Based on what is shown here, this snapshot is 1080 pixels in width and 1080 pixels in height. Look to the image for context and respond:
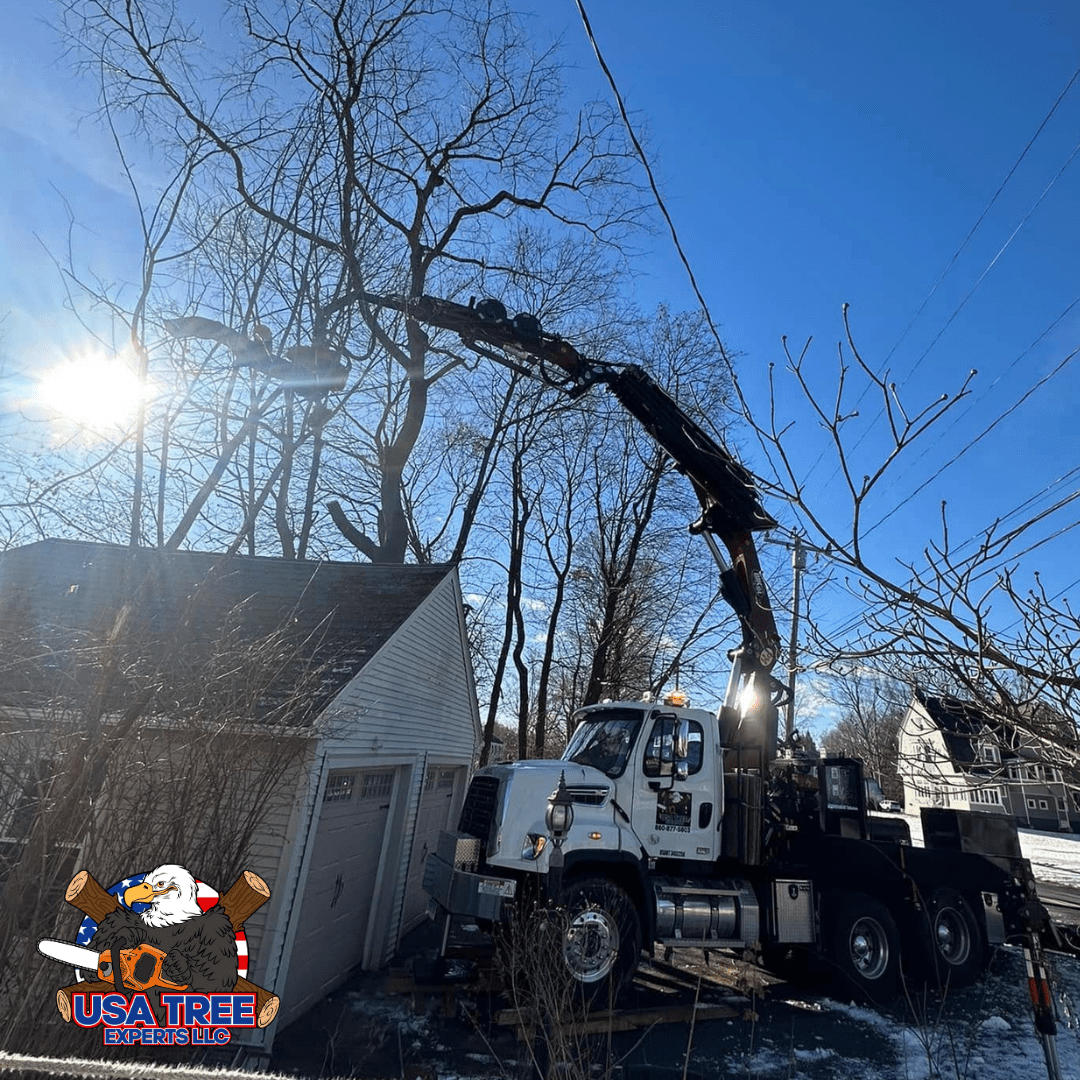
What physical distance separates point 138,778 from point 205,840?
83 cm

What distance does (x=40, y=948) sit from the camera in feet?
11.9

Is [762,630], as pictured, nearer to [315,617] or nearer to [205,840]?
[315,617]

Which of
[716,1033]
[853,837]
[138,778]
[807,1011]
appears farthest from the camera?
[853,837]

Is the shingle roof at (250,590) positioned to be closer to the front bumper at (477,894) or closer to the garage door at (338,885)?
the garage door at (338,885)

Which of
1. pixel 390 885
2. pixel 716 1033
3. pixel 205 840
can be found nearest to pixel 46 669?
pixel 205 840

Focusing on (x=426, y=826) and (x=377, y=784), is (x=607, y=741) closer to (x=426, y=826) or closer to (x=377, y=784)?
(x=377, y=784)

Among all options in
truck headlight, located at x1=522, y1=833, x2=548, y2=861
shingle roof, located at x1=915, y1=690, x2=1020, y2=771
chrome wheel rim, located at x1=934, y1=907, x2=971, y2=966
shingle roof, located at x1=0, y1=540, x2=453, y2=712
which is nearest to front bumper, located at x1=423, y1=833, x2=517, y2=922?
truck headlight, located at x1=522, y1=833, x2=548, y2=861

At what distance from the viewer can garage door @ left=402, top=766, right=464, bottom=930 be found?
9898 millimetres

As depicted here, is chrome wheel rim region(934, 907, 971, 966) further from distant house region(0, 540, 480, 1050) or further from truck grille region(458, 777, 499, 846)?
distant house region(0, 540, 480, 1050)

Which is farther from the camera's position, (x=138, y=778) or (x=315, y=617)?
(x=315, y=617)

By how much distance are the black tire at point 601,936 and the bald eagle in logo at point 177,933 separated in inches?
126

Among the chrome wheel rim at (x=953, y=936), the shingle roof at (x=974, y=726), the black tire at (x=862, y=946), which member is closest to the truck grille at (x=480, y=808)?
the black tire at (x=862, y=946)

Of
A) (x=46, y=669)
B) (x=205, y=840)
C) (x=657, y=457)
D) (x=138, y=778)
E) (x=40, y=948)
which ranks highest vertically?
(x=657, y=457)

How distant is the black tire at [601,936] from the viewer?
6.78 m
